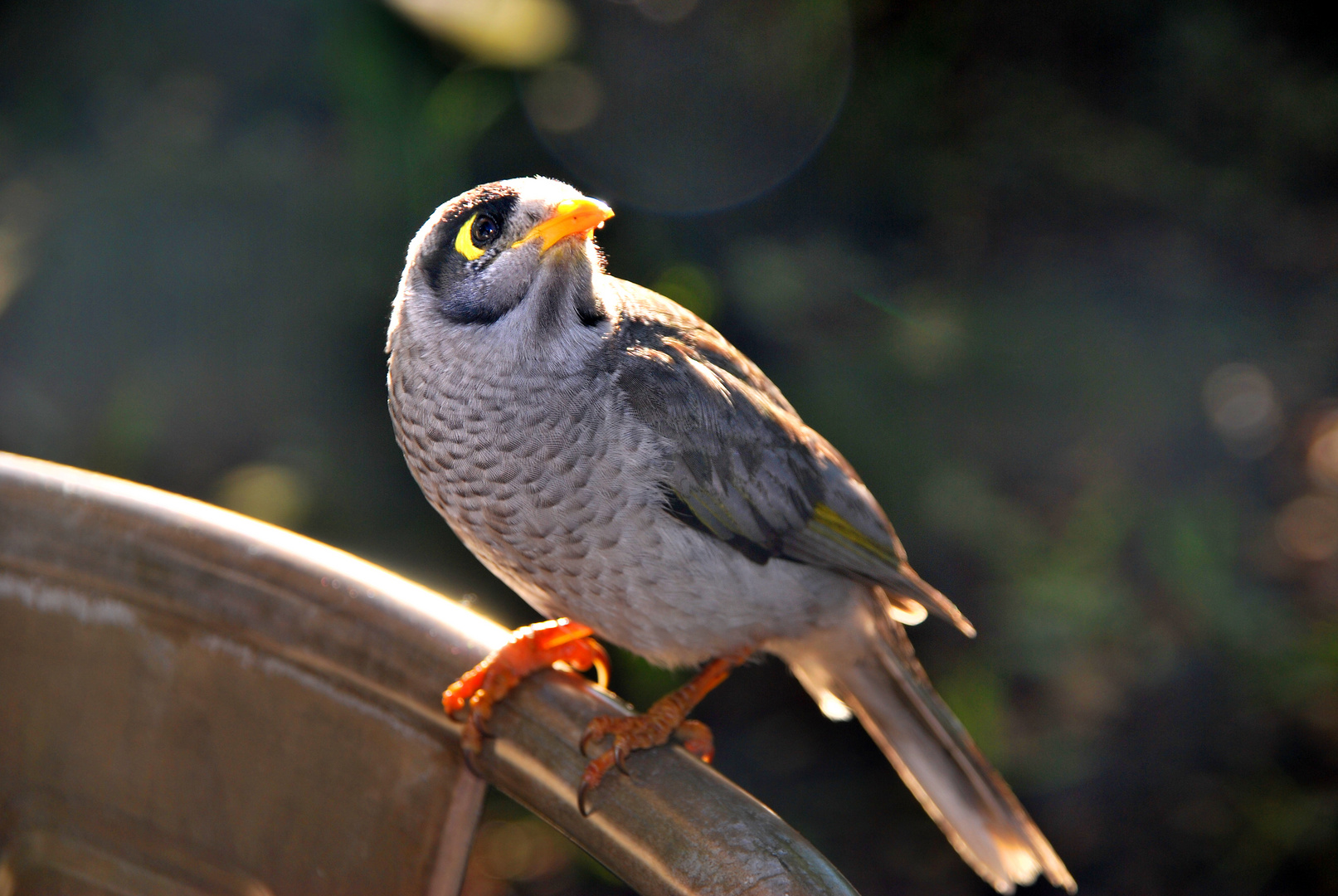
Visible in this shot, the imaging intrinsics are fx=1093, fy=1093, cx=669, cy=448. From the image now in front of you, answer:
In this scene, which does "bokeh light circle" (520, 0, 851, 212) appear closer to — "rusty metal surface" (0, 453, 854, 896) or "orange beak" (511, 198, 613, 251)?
"orange beak" (511, 198, 613, 251)

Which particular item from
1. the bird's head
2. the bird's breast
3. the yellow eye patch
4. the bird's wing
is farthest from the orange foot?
the yellow eye patch

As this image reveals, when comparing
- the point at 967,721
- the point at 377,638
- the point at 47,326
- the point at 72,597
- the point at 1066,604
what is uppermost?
the point at 377,638

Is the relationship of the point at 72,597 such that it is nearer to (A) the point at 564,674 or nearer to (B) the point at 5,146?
(A) the point at 564,674

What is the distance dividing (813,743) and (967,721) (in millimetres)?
790

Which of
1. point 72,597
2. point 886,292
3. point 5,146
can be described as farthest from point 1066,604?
point 5,146

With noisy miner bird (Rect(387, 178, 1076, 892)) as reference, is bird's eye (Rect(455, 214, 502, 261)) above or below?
above

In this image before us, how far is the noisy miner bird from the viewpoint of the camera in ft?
7.75

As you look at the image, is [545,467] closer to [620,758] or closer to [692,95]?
[620,758]

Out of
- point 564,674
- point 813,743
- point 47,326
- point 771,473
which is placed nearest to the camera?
→ point 564,674

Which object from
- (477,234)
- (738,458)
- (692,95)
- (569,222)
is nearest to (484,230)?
(477,234)

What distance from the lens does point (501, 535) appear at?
2426mm

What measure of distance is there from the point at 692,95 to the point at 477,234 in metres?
3.10

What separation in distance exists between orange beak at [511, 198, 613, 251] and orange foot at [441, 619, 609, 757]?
0.84m

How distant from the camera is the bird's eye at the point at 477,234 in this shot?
2.39 meters
